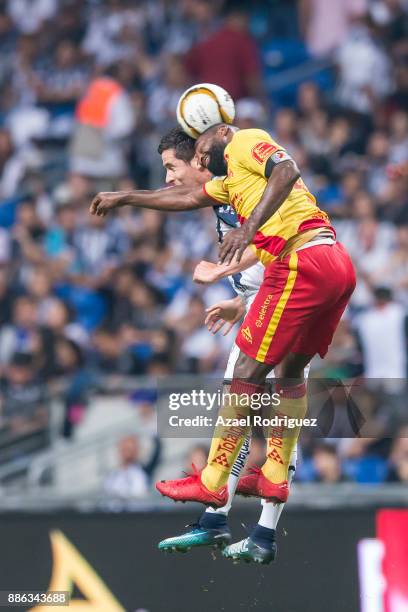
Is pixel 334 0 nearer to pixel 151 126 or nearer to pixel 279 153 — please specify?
pixel 151 126

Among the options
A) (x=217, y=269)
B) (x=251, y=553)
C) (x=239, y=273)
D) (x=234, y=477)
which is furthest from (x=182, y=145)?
(x=251, y=553)

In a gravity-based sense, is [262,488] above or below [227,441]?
below

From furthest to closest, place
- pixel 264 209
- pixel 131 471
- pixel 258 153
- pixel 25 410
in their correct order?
pixel 25 410 < pixel 131 471 < pixel 258 153 < pixel 264 209

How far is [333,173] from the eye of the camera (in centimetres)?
1562

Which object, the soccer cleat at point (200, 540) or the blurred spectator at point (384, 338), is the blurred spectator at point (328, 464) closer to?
the blurred spectator at point (384, 338)

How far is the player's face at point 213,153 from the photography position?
8797mm

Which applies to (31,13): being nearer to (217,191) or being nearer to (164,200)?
(164,200)

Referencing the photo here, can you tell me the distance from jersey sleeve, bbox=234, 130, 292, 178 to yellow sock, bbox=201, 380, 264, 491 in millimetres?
1236

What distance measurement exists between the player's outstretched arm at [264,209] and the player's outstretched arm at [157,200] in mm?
821

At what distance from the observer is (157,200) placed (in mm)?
8969

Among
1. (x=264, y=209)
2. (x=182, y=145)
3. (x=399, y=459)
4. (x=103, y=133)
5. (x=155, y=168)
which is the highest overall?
(x=103, y=133)

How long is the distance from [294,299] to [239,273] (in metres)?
0.76

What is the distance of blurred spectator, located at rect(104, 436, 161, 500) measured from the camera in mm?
12930

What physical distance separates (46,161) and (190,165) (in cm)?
930
